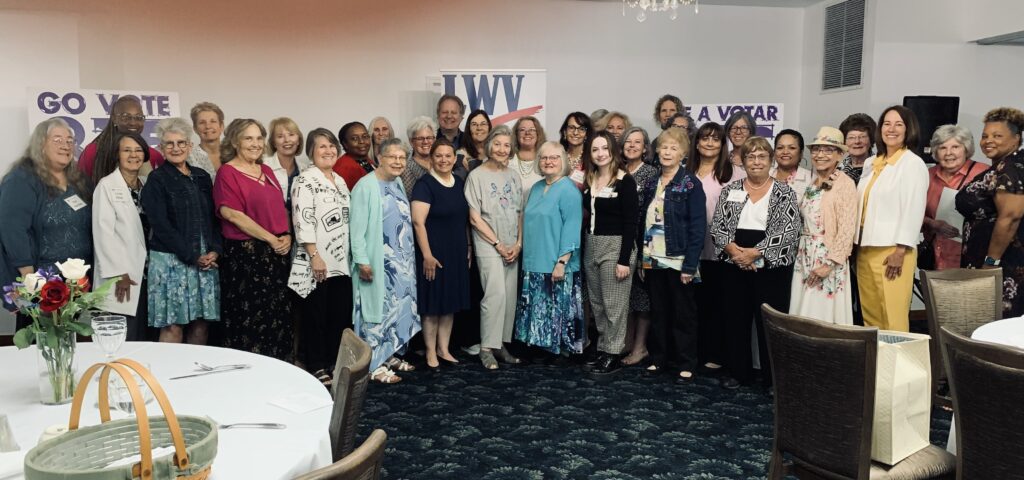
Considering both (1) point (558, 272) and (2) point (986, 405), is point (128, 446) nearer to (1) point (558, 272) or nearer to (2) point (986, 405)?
(2) point (986, 405)

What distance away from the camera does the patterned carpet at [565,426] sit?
354 centimetres

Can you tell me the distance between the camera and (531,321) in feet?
16.9

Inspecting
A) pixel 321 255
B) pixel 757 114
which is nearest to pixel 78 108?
Result: pixel 321 255

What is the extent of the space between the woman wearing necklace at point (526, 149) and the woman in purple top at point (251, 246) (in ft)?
5.25

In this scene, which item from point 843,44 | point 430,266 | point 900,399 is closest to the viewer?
point 900,399

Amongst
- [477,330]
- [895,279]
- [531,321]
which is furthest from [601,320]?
[895,279]

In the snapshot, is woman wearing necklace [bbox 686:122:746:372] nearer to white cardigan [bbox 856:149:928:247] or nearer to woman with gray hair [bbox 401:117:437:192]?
white cardigan [bbox 856:149:928:247]

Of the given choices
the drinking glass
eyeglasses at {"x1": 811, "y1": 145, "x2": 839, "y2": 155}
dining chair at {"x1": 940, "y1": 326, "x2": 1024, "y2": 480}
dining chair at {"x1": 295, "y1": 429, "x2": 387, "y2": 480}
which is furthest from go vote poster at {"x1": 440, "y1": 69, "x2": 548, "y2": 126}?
dining chair at {"x1": 295, "y1": 429, "x2": 387, "y2": 480}

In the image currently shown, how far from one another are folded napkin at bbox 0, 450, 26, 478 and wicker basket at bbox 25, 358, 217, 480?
11 cm

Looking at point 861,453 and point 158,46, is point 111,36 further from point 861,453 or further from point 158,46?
point 861,453

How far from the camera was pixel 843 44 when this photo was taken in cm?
738

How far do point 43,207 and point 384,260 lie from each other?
6.00 feet

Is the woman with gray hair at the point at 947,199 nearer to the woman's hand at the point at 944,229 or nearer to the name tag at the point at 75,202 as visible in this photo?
the woman's hand at the point at 944,229

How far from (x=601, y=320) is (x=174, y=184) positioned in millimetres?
2702
